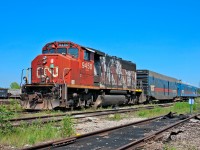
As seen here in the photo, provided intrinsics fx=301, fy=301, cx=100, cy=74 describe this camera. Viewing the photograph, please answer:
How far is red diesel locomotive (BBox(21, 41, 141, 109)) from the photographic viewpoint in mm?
15930

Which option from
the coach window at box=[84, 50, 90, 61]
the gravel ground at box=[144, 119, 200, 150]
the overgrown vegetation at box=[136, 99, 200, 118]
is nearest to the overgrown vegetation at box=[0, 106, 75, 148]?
the gravel ground at box=[144, 119, 200, 150]

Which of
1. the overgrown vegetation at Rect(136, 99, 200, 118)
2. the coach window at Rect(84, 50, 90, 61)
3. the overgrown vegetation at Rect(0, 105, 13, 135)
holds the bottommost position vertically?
the overgrown vegetation at Rect(136, 99, 200, 118)

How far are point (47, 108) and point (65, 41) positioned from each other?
4.04 metres

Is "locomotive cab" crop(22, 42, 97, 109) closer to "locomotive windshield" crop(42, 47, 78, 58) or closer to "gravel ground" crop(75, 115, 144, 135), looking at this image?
"locomotive windshield" crop(42, 47, 78, 58)

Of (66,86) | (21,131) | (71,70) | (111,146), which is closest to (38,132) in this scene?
(21,131)

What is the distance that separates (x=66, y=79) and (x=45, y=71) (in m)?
1.33

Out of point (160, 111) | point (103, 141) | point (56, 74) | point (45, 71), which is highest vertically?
point (45, 71)

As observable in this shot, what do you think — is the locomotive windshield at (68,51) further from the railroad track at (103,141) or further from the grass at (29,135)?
the grass at (29,135)

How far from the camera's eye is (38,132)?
8133mm

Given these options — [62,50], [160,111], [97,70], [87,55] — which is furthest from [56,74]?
[160,111]

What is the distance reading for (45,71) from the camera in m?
16.9

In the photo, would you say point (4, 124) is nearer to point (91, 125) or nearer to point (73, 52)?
point (91, 125)

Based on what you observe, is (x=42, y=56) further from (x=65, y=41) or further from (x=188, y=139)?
(x=188, y=139)

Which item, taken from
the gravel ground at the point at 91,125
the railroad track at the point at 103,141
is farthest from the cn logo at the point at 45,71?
Result: the railroad track at the point at 103,141
